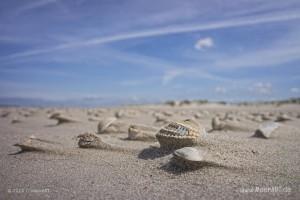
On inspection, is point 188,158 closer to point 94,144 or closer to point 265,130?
point 94,144

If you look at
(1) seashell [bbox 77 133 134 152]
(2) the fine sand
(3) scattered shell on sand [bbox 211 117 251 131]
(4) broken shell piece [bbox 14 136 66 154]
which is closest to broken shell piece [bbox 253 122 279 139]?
(2) the fine sand

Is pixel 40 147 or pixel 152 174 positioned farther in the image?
pixel 40 147

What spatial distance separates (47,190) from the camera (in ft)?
9.95

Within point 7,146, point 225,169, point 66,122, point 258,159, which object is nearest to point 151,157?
point 225,169

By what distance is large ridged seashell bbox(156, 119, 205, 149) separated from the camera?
3.90 meters

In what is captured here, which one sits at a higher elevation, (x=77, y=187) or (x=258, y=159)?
(x=258, y=159)

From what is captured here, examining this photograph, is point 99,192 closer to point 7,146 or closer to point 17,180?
point 17,180

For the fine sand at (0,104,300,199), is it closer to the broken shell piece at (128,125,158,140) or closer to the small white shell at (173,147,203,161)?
the small white shell at (173,147,203,161)

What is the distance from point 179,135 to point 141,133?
1549 mm

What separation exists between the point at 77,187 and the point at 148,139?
2.28 m

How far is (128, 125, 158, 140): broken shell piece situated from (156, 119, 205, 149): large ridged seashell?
3.84 feet

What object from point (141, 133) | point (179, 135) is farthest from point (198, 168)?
point (141, 133)

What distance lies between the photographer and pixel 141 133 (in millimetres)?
5367

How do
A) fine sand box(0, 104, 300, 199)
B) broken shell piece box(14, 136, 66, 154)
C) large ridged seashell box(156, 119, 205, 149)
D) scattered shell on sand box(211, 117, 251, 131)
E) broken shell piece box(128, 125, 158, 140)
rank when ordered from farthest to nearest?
1. scattered shell on sand box(211, 117, 251, 131)
2. broken shell piece box(128, 125, 158, 140)
3. broken shell piece box(14, 136, 66, 154)
4. large ridged seashell box(156, 119, 205, 149)
5. fine sand box(0, 104, 300, 199)
